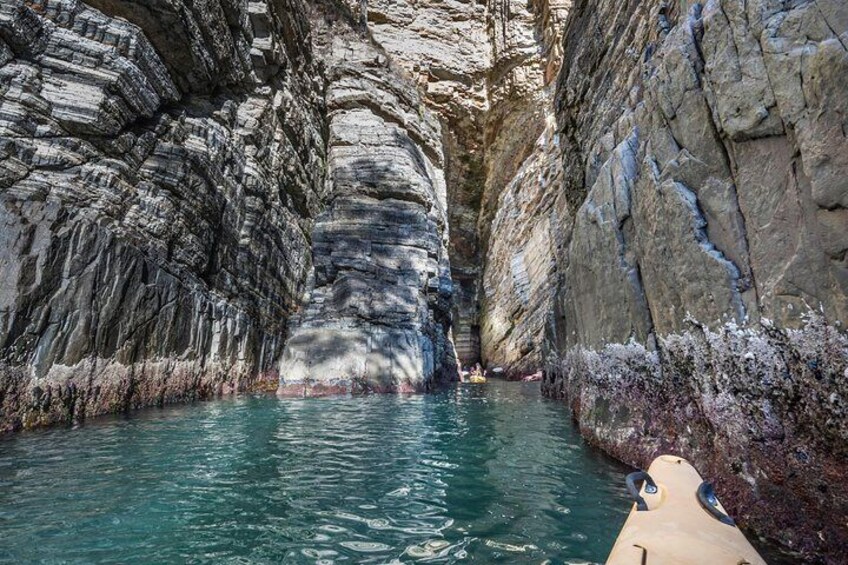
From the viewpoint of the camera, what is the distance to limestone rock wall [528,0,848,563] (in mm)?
3334

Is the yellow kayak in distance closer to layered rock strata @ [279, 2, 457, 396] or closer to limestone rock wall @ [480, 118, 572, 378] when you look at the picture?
layered rock strata @ [279, 2, 457, 396]

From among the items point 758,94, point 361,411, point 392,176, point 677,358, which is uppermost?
point 392,176

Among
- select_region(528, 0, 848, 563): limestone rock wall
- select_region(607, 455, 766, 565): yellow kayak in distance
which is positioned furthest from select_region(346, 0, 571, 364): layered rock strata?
select_region(607, 455, 766, 565): yellow kayak in distance

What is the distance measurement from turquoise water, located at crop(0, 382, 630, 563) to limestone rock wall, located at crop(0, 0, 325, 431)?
2276 millimetres

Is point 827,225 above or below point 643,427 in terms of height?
above

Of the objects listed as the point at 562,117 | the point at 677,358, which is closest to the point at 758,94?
the point at 677,358

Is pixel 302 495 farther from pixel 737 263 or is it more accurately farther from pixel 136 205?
pixel 136 205

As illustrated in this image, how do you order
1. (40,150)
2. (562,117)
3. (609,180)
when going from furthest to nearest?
(562,117), (40,150), (609,180)

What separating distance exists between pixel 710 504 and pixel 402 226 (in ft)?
58.0

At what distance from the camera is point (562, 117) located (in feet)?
42.5

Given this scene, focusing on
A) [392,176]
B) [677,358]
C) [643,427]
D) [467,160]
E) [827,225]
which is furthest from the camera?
[467,160]

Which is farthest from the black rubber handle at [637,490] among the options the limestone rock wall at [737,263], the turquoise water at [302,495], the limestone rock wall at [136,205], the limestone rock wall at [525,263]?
the limestone rock wall at [525,263]

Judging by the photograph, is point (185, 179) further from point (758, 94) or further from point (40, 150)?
point (758, 94)

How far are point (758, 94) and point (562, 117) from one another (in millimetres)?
9356
